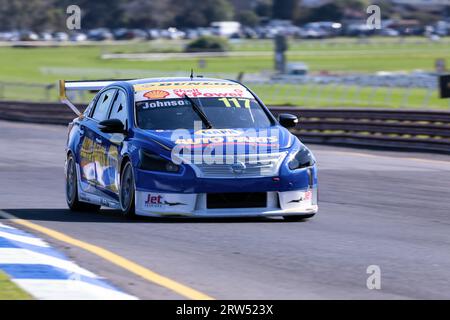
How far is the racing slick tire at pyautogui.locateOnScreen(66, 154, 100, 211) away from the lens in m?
13.2

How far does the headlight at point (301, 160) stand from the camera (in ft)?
37.5

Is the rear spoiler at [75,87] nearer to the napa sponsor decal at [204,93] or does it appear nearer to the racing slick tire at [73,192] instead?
the racing slick tire at [73,192]

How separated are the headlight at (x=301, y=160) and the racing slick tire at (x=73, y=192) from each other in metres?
2.83

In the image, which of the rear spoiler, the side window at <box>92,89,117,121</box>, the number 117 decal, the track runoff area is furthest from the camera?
the rear spoiler

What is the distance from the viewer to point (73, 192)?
1328 cm

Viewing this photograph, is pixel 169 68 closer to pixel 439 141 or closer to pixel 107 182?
pixel 439 141

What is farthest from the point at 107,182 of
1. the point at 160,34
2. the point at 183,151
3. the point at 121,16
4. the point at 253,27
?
the point at 253,27

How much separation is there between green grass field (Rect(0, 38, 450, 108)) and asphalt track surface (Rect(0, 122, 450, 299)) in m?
27.8

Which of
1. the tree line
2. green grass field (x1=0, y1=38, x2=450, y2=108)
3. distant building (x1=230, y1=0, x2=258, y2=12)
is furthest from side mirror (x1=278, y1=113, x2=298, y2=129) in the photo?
distant building (x1=230, y1=0, x2=258, y2=12)

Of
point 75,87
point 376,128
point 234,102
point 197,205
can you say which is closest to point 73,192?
point 75,87

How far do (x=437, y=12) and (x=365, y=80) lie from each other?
100869 millimetres

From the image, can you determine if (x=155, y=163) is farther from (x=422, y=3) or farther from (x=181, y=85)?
(x=422, y=3)

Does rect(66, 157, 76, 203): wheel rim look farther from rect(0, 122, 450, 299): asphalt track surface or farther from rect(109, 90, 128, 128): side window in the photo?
rect(109, 90, 128, 128): side window

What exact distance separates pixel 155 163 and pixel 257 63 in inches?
3148
